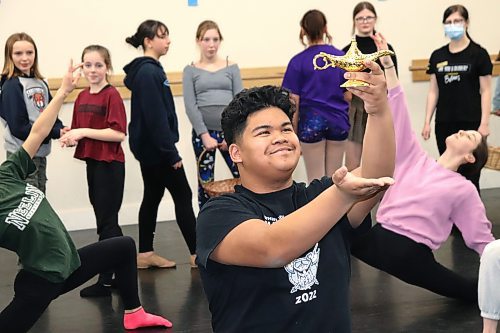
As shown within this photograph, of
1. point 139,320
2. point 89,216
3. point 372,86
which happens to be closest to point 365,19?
point 89,216

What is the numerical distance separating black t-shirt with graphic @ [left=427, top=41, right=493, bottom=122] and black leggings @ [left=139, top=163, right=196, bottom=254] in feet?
6.11

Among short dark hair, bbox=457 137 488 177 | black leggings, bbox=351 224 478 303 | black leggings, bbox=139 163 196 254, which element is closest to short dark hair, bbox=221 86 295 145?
black leggings, bbox=351 224 478 303

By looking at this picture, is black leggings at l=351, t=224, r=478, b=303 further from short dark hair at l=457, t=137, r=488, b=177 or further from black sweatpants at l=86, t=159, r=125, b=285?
black sweatpants at l=86, t=159, r=125, b=285

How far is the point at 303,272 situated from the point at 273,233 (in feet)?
0.59

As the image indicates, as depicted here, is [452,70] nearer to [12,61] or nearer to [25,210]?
[12,61]

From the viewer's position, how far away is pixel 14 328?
2.73 metres

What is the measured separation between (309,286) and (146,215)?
267cm

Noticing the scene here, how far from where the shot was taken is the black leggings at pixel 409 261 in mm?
3402

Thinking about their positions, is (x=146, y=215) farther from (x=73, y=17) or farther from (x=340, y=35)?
(x=340, y=35)

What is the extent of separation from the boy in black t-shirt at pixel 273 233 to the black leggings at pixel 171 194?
2403 millimetres

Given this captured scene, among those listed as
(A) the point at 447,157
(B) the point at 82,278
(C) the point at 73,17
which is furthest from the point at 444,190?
(C) the point at 73,17

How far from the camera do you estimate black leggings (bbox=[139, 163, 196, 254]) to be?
4.16m

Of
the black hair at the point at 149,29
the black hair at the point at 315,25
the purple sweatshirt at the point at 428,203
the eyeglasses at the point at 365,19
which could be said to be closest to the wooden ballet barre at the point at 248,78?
the eyeglasses at the point at 365,19

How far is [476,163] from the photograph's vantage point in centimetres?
346
